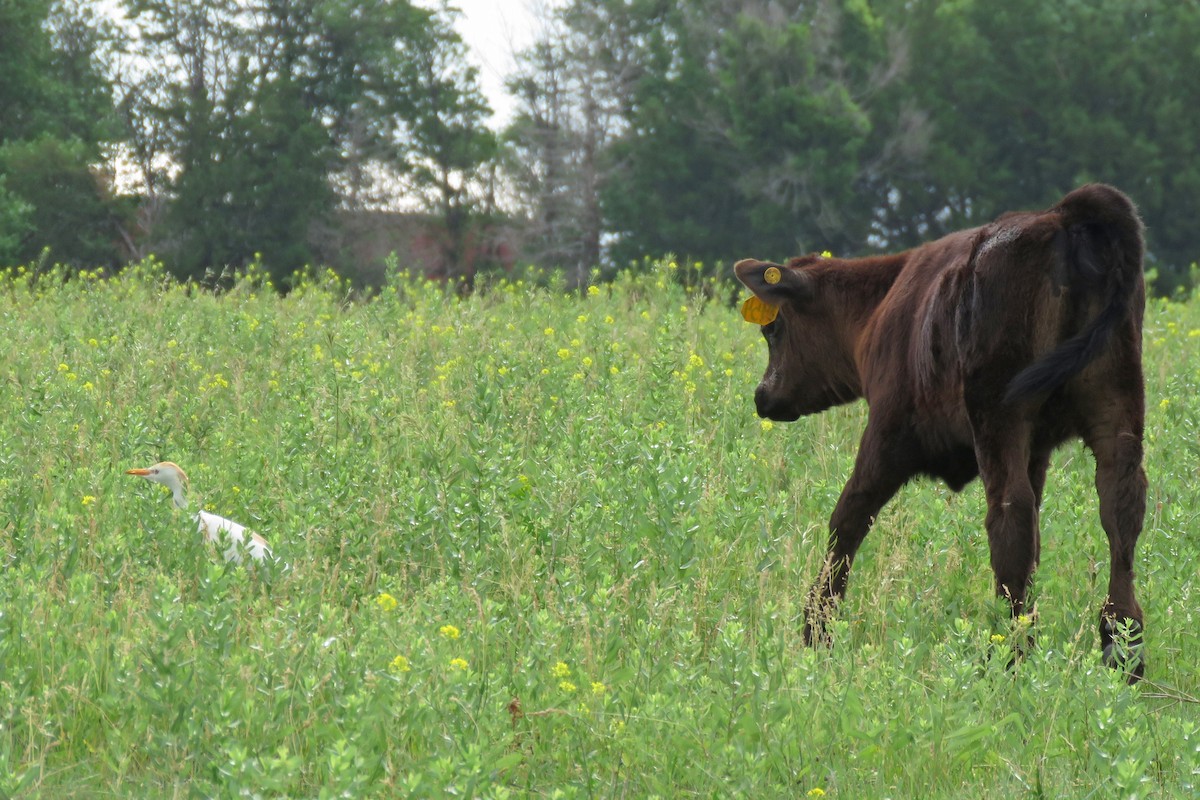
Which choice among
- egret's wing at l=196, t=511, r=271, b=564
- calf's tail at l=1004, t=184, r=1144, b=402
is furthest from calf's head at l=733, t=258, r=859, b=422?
egret's wing at l=196, t=511, r=271, b=564

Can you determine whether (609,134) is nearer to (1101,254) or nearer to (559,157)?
(559,157)

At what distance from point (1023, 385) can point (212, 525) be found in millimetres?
3210

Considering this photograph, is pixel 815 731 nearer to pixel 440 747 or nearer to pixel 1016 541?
pixel 440 747

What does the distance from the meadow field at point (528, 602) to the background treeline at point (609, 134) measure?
24.0 m

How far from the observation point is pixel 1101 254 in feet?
16.2

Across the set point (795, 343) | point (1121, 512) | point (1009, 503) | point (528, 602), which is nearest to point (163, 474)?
point (528, 602)

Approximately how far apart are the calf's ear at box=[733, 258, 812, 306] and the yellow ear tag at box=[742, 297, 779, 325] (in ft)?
0.13

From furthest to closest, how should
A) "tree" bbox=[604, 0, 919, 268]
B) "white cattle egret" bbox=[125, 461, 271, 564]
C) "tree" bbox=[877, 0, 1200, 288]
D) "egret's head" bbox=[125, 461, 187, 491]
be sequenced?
1. "tree" bbox=[604, 0, 919, 268]
2. "tree" bbox=[877, 0, 1200, 288]
3. "egret's head" bbox=[125, 461, 187, 491]
4. "white cattle egret" bbox=[125, 461, 271, 564]

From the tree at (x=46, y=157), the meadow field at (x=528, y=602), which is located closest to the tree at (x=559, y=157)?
the tree at (x=46, y=157)

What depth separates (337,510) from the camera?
5.75 metres

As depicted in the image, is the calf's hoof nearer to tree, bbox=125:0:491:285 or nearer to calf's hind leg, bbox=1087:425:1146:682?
calf's hind leg, bbox=1087:425:1146:682

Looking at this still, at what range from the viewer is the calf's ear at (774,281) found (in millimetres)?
6492

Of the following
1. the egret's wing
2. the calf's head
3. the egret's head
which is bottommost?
the egret's wing

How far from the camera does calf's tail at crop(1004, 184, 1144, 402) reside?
4816mm
